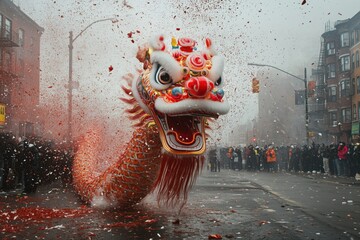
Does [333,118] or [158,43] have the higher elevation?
[333,118]

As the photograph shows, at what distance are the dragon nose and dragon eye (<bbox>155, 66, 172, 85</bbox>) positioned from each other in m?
0.39

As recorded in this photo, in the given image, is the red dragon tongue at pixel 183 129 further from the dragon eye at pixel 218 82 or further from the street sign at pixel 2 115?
the street sign at pixel 2 115

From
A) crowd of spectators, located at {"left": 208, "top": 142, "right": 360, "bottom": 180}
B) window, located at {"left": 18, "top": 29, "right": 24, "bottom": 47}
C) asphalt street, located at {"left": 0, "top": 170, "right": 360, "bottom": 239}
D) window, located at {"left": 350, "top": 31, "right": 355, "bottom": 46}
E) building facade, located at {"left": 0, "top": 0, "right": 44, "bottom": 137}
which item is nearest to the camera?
asphalt street, located at {"left": 0, "top": 170, "right": 360, "bottom": 239}

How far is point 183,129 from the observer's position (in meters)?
6.07

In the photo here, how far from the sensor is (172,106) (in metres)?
5.77

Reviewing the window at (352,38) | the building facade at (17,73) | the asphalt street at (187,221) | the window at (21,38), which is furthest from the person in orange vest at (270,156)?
the window at (352,38)

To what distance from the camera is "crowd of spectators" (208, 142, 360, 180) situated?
2070cm

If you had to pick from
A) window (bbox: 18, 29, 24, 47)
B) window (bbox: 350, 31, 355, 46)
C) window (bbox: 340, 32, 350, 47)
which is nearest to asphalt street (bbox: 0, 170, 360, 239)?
window (bbox: 18, 29, 24, 47)

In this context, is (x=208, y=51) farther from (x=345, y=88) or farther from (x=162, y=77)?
(x=345, y=88)

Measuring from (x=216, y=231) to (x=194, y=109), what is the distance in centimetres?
148

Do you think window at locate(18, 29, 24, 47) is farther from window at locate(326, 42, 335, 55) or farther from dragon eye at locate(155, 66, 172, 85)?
window at locate(326, 42, 335, 55)

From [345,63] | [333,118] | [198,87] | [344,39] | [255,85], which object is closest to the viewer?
[198,87]

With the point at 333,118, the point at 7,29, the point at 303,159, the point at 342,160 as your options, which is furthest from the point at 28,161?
the point at 333,118

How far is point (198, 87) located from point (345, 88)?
157ft
